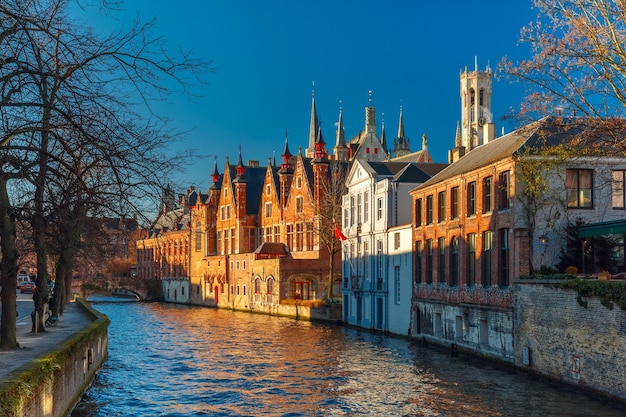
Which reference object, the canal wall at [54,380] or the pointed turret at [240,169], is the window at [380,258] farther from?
the pointed turret at [240,169]

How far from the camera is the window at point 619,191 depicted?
30484 millimetres

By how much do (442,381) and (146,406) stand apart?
10007 mm

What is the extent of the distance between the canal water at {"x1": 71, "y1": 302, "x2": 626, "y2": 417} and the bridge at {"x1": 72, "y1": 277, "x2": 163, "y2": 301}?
56765mm

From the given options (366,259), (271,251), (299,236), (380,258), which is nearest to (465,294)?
(380,258)

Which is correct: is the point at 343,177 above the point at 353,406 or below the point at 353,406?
above

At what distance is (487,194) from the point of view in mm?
33344

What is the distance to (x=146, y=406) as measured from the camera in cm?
2281

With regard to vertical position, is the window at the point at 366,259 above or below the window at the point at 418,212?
below

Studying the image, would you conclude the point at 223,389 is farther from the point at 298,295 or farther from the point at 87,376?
the point at 298,295

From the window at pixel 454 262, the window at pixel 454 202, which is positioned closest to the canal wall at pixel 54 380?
the window at pixel 454 262

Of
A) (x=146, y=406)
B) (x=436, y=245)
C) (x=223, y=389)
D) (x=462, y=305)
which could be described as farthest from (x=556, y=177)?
(x=146, y=406)

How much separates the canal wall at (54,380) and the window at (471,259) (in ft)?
53.3

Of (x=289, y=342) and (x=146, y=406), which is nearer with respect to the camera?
(x=146, y=406)

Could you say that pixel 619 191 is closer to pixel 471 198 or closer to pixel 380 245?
pixel 471 198
